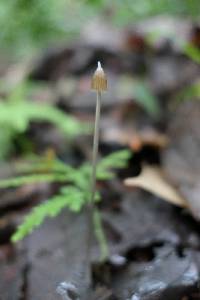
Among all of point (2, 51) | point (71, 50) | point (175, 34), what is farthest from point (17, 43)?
point (175, 34)

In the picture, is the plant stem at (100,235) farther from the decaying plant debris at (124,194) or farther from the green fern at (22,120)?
the green fern at (22,120)

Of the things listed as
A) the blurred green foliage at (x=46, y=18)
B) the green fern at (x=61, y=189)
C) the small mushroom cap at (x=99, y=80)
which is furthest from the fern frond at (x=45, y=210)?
the blurred green foliage at (x=46, y=18)

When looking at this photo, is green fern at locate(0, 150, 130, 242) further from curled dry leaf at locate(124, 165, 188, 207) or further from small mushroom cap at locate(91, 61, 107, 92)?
small mushroom cap at locate(91, 61, 107, 92)

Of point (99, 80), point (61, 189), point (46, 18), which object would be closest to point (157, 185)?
point (61, 189)

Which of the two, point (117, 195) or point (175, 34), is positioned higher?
point (175, 34)

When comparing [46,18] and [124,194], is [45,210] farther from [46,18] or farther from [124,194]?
[46,18]

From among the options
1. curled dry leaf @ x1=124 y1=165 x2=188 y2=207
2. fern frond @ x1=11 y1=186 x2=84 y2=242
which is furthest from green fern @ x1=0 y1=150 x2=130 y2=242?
curled dry leaf @ x1=124 y1=165 x2=188 y2=207

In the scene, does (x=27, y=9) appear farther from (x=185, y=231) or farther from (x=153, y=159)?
(x=185, y=231)
